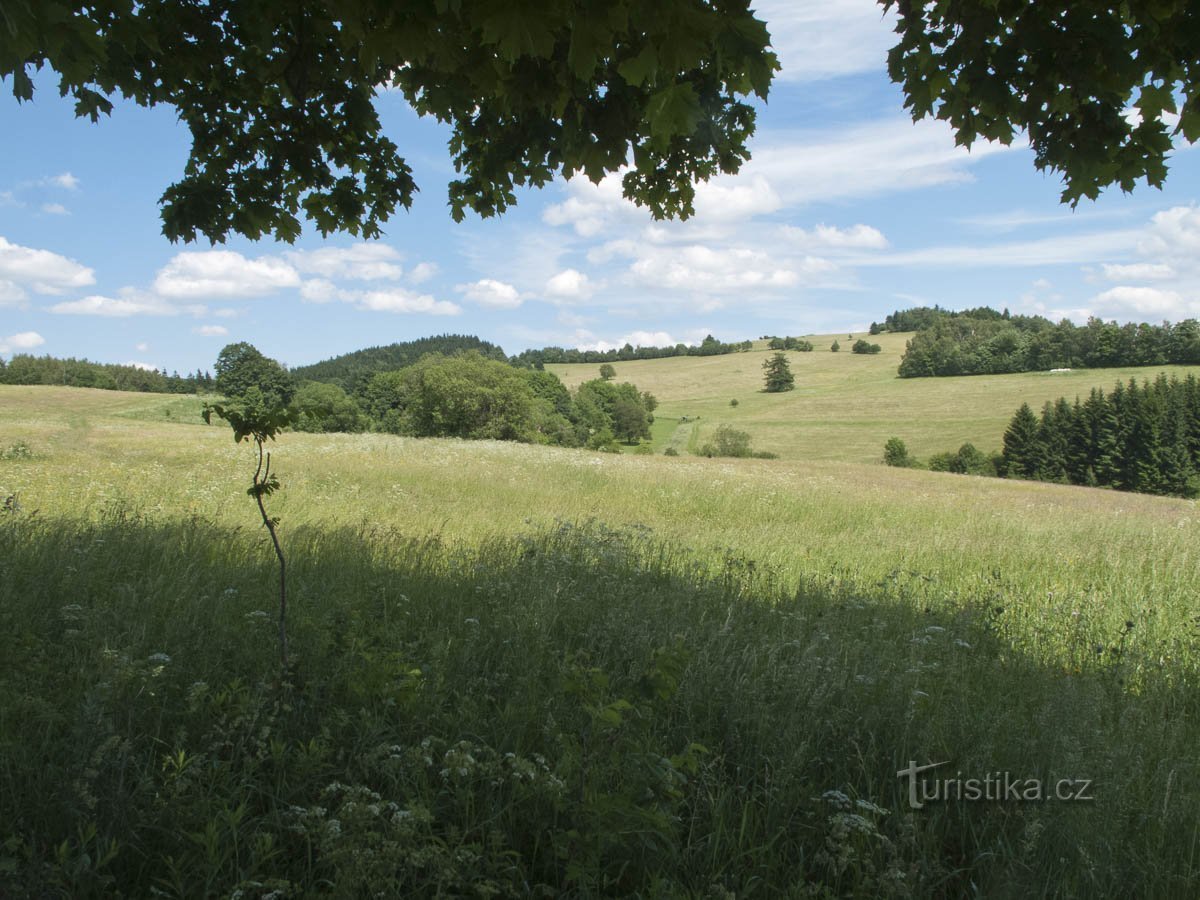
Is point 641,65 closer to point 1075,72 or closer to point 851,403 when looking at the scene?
point 1075,72

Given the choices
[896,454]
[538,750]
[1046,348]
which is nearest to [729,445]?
[896,454]

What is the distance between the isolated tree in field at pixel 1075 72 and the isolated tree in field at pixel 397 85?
4.65 feet

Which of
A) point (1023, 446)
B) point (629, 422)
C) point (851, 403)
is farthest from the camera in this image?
point (851, 403)

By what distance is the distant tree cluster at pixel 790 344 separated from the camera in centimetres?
12950

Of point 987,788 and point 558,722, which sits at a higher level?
point 558,722

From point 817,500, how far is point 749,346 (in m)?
124

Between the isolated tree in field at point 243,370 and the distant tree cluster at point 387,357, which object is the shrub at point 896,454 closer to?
the isolated tree in field at point 243,370

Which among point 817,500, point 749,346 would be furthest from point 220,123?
point 749,346

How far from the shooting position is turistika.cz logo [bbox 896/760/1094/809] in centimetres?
284

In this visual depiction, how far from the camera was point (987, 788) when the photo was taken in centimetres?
294

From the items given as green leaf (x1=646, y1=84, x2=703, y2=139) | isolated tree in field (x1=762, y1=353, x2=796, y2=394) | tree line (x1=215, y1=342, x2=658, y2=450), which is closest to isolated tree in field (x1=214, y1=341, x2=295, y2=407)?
tree line (x1=215, y1=342, x2=658, y2=450)

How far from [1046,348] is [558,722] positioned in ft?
355

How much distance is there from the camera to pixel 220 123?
598 cm

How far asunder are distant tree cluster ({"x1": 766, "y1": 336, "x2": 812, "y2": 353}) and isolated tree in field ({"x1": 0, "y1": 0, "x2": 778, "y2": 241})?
418 ft
